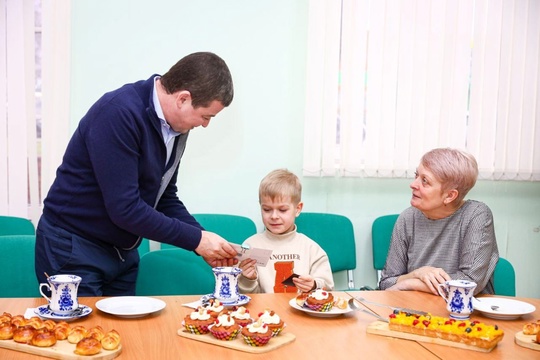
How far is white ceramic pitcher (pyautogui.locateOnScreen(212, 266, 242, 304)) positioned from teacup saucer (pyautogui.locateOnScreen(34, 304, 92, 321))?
16.9 inches

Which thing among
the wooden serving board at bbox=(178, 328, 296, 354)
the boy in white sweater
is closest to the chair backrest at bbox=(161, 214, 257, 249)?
the boy in white sweater

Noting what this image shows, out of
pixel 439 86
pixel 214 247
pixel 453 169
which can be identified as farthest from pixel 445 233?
pixel 439 86

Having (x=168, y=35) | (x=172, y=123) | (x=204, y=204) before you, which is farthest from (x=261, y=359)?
(x=168, y=35)

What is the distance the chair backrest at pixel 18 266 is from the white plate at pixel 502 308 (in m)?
1.72

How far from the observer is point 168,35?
12.7ft

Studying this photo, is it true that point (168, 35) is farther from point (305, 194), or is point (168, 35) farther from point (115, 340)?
point (115, 340)

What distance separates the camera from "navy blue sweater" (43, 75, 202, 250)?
2229 mm

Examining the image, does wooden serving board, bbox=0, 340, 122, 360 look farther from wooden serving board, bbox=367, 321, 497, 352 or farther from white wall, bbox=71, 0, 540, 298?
white wall, bbox=71, 0, 540, 298

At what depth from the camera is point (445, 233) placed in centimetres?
279

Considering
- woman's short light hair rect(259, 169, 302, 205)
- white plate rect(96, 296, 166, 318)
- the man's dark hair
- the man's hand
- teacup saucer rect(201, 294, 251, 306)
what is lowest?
teacup saucer rect(201, 294, 251, 306)

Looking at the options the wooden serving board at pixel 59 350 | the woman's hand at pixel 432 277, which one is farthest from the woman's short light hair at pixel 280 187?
the wooden serving board at pixel 59 350

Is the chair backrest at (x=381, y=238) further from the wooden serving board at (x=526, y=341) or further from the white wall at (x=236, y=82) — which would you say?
the wooden serving board at (x=526, y=341)

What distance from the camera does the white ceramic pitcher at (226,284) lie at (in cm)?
221

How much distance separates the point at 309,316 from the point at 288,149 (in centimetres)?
201
